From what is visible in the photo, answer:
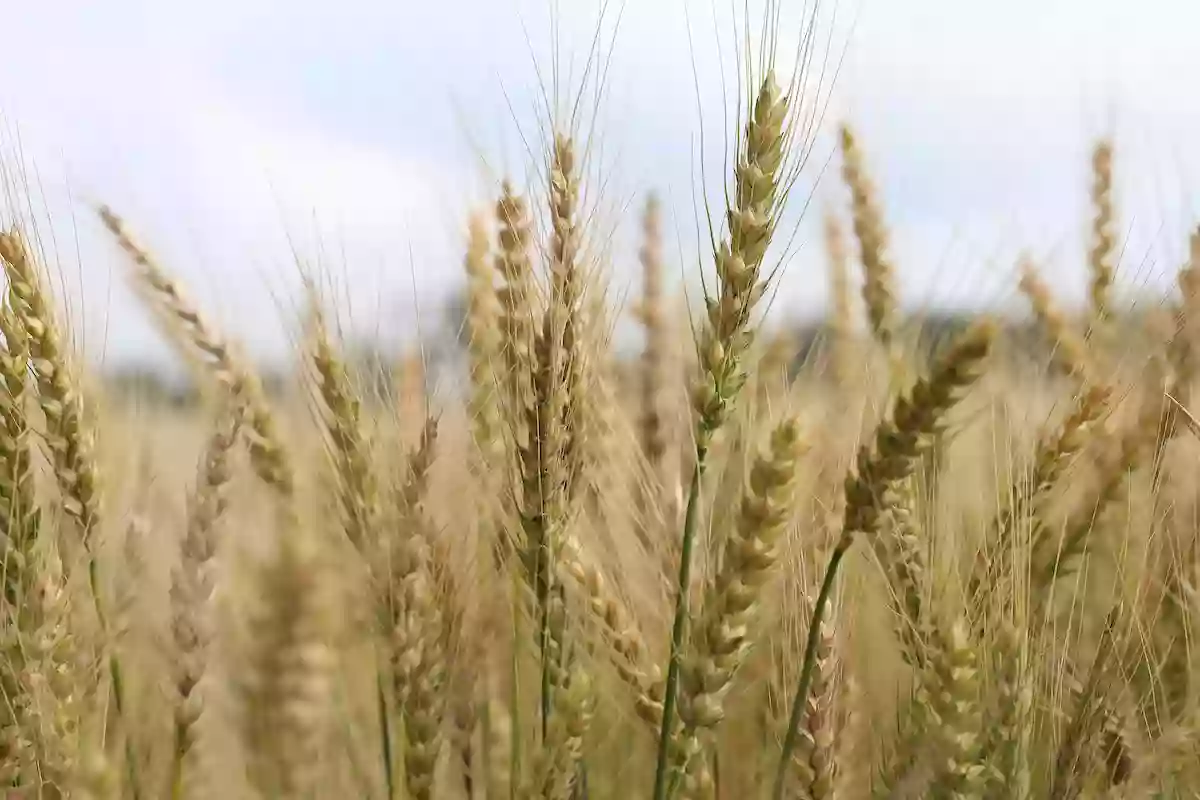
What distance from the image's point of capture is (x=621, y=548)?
2.55 feet

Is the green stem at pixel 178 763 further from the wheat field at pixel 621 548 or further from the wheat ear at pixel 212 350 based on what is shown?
the wheat ear at pixel 212 350

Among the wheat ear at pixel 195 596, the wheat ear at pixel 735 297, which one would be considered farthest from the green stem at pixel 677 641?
the wheat ear at pixel 195 596

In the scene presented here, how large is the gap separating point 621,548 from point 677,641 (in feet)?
0.61

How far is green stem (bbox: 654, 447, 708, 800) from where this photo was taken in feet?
1.87

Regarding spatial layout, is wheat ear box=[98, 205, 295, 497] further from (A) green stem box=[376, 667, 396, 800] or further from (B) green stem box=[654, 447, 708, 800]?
(B) green stem box=[654, 447, 708, 800]

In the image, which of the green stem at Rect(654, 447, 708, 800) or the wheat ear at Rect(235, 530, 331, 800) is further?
the green stem at Rect(654, 447, 708, 800)

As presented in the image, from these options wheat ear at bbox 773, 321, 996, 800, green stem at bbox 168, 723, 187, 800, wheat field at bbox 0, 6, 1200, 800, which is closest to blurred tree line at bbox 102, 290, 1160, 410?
wheat field at bbox 0, 6, 1200, 800

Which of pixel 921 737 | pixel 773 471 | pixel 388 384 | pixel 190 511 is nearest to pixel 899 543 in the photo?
pixel 921 737

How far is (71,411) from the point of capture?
0.71m

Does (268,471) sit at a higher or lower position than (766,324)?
lower

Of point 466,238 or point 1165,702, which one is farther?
point 466,238

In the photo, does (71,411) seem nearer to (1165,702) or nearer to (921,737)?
(921,737)

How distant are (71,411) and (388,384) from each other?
22 cm

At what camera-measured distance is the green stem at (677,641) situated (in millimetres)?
570
